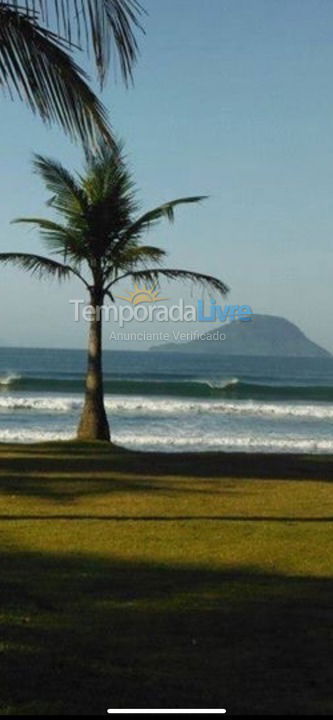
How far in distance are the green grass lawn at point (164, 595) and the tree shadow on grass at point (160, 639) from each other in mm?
12

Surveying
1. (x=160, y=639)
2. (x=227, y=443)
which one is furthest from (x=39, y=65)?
(x=227, y=443)

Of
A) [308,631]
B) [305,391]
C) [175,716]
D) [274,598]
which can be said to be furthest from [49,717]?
[305,391]

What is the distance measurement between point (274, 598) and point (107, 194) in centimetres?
1315

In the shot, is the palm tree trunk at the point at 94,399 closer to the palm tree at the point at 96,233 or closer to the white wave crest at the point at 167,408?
the palm tree at the point at 96,233

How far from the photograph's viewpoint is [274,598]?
7.74m

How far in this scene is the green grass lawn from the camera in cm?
543

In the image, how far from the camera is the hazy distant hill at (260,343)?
496ft

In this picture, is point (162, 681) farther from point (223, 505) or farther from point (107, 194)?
point (107, 194)

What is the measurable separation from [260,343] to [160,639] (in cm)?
14831

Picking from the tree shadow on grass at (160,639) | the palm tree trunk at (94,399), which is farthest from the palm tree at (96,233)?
the tree shadow on grass at (160,639)

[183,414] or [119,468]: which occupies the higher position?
[119,468]

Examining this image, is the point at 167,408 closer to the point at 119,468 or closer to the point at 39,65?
the point at 119,468

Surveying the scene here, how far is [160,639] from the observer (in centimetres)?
643

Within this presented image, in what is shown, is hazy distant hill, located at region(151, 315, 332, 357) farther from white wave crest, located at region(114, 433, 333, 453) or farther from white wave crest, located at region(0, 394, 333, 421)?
white wave crest, located at region(114, 433, 333, 453)
